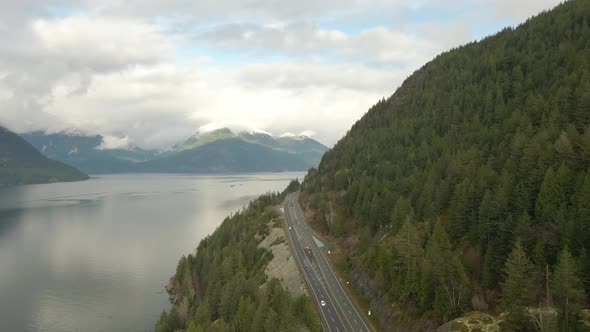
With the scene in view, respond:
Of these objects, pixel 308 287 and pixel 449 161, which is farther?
pixel 449 161

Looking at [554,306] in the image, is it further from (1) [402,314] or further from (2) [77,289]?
(2) [77,289]

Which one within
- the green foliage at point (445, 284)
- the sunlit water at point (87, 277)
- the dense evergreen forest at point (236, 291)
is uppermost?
the green foliage at point (445, 284)

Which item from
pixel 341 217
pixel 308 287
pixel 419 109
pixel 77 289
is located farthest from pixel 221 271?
pixel 419 109

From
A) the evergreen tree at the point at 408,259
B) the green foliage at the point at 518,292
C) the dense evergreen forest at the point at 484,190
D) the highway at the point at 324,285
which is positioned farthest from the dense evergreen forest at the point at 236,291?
the green foliage at the point at 518,292

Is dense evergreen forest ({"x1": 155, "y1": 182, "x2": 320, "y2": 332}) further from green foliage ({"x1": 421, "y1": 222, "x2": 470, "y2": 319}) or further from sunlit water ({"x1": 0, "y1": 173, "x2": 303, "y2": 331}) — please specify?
green foliage ({"x1": 421, "y1": 222, "x2": 470, "y2": 319})

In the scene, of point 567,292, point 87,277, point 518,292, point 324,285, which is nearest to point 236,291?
point 324,285

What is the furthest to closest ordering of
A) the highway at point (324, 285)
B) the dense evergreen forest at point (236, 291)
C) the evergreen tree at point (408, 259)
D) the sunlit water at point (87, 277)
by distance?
the sunlit water at point (87, 277) → the highway at point (324, 285) → the dense evergreen forest at point (236, 291) → the evergreen tree at point (408, 259)

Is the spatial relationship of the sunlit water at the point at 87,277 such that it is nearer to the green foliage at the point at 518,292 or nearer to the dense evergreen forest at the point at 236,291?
the dense evergreen forest at the point at 236,291
